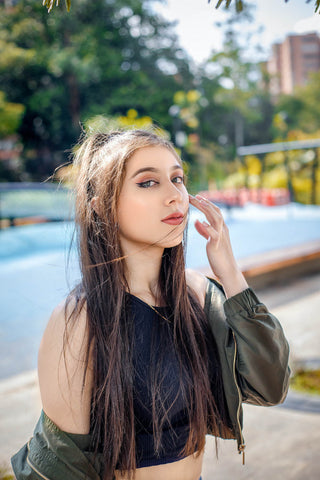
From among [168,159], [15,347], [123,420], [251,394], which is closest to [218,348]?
[251,394]

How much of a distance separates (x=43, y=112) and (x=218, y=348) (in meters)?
20.4

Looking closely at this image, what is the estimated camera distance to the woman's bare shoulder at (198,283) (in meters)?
1.22

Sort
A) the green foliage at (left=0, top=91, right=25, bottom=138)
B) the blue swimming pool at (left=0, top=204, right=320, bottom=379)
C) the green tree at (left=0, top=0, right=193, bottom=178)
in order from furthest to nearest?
the green tree at (left=0, top=0, right=193, bottom=178), the green foliage at (left=0, top=91, right=25, bottom=138), the blue swimming pool at (left=0, top=204, right=320, bottom=379)

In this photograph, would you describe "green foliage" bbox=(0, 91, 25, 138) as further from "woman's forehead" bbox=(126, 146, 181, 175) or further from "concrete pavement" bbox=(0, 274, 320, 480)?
"woman's forehead" bbox=(126, 146, 181, 175)

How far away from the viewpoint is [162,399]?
1.03 metres

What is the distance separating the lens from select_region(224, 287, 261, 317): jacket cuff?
1.06m

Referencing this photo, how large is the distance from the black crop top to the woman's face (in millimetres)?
201

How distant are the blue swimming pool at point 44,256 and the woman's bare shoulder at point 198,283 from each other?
66cm

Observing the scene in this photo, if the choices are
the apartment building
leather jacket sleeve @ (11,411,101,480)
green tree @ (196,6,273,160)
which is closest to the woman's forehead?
leather jacket sleeve @ (11,411,101,480)

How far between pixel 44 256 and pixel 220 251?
798 centimetres

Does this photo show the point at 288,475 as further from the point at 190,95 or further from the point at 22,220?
the point at 190,95

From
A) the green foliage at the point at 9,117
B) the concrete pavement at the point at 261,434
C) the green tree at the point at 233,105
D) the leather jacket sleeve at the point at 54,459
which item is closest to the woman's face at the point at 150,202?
the leather jacket sleeve at the point at 54,459

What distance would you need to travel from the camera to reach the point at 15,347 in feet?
14.3

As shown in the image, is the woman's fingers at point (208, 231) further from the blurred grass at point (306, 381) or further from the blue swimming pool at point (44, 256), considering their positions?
the blurred grass at point (306, 381)
